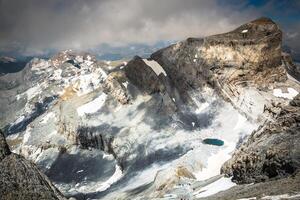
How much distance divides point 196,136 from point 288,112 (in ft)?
337

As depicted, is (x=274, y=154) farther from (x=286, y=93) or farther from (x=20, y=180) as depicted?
(x=286, y=93)

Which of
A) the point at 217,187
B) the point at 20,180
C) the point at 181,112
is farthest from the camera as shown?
the point at 181,112

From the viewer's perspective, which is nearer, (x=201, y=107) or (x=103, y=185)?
(x=103, y=185)

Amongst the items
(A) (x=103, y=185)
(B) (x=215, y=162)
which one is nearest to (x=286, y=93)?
(B) (x=215, y=162)

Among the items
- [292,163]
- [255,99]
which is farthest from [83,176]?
[292,163]

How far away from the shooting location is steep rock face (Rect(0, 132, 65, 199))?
2623cm

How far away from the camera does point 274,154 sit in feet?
192

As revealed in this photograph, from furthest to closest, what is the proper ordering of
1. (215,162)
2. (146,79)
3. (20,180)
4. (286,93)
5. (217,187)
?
(146,79), (286,93), (215,162), (217,187), (20,180)

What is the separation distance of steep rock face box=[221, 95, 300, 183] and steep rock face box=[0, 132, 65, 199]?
3313 centimetres

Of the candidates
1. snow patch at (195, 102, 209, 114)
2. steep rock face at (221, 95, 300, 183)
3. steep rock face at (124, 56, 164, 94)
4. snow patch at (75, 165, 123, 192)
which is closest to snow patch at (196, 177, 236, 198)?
steep rock face at (221, 95, 300, 183)

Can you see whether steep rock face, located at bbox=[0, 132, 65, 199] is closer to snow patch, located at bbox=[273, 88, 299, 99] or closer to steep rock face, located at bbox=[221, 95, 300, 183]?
steep rock face, located at bbox=[221, 95, 300, 183]

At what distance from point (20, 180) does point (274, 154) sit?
38757mm

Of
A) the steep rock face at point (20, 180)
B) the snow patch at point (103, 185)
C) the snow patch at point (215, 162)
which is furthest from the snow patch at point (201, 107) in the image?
the steep rock face at point (20, 180)

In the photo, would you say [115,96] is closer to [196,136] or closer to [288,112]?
[196,136]
